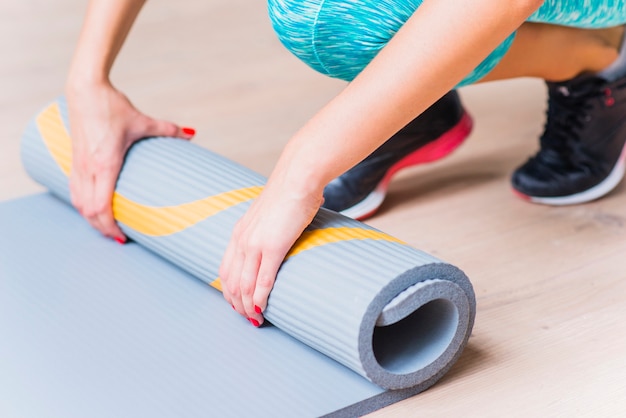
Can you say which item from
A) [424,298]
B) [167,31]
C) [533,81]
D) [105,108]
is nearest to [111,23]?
[105,108]

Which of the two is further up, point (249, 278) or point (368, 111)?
point (368, 111)

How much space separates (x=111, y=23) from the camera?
5.04ft

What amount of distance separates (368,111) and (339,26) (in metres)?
0.33

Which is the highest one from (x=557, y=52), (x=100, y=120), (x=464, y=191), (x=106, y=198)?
(x=557, y=52)

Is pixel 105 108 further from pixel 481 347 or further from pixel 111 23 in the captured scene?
pixel 481 347

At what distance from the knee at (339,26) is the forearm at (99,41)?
274 mm

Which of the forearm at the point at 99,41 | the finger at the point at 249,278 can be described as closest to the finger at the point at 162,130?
the forearm at the point at 99,41

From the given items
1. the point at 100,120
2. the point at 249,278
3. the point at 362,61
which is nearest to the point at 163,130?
the point at 100,120

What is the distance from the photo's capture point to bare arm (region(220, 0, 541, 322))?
1.09m

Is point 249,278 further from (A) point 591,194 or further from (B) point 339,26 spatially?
(A) point 591,194

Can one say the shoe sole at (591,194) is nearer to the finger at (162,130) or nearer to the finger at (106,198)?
the finger at (162,130)

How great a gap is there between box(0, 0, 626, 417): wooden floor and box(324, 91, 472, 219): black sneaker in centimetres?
5

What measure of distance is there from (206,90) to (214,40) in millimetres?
477

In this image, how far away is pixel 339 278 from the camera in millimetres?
1120
